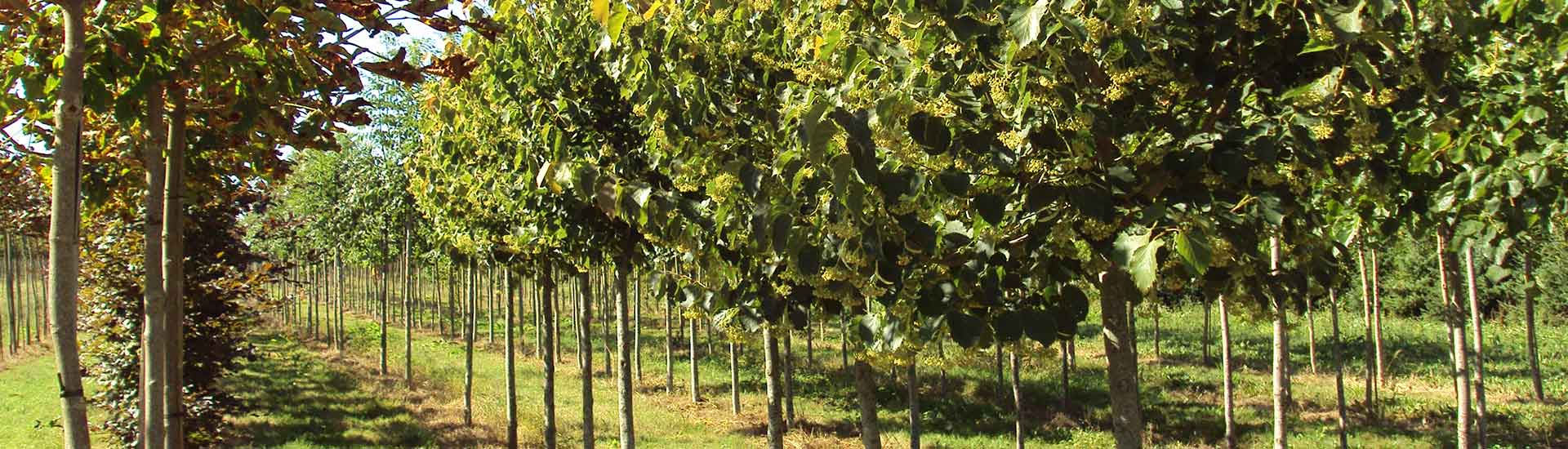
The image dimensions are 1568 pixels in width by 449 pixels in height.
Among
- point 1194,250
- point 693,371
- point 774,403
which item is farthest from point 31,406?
point 1194,250

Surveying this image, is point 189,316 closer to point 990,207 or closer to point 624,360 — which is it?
point 624,360

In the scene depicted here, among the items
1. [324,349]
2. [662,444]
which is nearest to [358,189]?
[324,349]

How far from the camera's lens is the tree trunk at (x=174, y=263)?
348 centimetres

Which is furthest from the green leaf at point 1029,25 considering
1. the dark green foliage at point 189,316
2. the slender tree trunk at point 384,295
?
the slender tree trunk at point 384,295

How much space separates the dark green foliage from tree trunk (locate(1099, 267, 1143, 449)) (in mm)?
9394

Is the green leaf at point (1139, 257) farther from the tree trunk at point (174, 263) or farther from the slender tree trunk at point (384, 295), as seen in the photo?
the slender tree trunk at point (384, 295)

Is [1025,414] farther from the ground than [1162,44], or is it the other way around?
[1162,44]

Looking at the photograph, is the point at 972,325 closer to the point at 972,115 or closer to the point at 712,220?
the point at 972,115

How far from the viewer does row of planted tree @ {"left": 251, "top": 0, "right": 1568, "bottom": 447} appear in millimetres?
2529

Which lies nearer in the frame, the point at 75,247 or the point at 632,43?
the point at 75,247

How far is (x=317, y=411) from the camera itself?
1523 centimetres

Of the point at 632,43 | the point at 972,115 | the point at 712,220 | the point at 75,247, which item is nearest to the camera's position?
the point at 75,247

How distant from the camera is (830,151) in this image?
294cm

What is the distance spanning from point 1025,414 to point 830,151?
13491 mm
